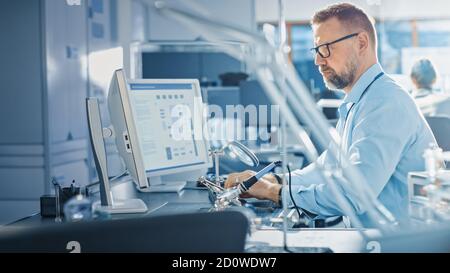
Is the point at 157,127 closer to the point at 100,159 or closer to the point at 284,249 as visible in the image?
the point at 100,159

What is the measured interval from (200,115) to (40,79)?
126 cm

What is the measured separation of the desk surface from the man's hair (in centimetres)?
64

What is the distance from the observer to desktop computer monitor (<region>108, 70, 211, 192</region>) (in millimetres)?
1659

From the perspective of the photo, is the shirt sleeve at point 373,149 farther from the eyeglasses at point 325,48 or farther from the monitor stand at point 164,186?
the monitor stand at point 164,186

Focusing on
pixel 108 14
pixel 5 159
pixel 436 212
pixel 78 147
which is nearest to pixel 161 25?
pixel 108 14

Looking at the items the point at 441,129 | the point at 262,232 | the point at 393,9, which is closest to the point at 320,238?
the point at 262,232

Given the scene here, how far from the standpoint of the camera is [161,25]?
4277 millimetres

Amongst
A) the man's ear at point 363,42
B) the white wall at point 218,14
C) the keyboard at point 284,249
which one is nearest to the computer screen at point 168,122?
the man's ear at point 363,42

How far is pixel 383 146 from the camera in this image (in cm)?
157

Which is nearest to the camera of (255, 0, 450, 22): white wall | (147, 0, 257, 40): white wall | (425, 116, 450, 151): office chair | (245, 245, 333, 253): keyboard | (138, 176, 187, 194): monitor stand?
(245, 245, 333, 253): keyboard

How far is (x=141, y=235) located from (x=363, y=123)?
0.92 metres

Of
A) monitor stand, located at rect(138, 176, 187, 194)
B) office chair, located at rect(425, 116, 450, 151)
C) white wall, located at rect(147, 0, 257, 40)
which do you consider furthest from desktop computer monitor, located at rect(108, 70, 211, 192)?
white wall, located at rect(147, 0, 257, 40)

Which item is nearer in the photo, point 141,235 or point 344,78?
point 141,235

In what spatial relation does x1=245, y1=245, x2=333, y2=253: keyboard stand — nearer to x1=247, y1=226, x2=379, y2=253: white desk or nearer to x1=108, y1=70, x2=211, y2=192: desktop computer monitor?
x1=247, y1=226, x2=379, y2=253: white desk
